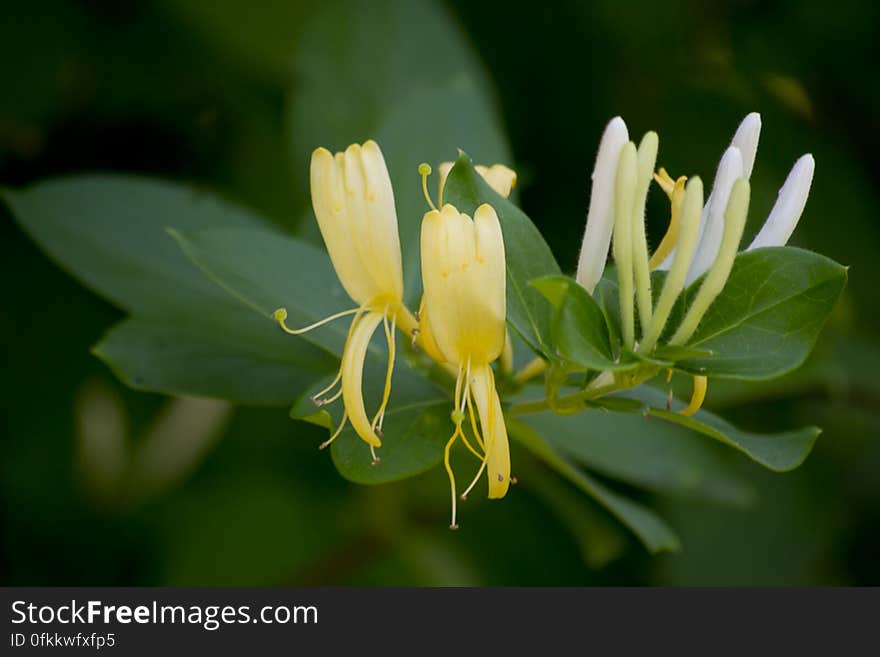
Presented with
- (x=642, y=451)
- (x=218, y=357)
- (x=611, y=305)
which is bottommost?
(x=642, y=451)

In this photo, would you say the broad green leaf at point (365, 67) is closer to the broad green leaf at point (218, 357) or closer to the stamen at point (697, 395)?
the broad green leaf at point (218, 357)

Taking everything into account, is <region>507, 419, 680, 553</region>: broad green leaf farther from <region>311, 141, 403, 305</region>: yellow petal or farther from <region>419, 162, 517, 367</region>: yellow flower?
<region>311, 141, 403, 305</region>: yellow petal

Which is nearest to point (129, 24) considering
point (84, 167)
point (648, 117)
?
point (84, 167)

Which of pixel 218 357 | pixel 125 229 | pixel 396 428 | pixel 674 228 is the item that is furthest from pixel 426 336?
pixel 125 229

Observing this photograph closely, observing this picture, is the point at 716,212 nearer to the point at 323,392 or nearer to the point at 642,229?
the point at 642,229

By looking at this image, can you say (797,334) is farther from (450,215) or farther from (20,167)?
(20,167)

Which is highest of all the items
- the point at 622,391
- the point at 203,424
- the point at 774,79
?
the point at 774,79
